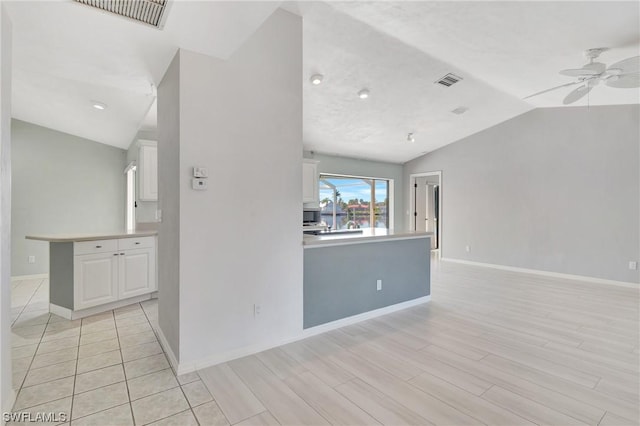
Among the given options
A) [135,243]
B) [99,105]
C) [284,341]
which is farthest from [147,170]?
[284,341]

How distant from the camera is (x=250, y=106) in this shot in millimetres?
2605

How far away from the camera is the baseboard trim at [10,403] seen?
1.76 m

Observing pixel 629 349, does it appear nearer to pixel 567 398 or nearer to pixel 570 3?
pixel 567 398

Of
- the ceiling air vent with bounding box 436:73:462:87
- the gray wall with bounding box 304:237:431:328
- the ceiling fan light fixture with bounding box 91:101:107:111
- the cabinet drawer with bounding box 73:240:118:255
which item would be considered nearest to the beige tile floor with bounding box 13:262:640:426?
the gray wall with bounding box 304:237:431:328

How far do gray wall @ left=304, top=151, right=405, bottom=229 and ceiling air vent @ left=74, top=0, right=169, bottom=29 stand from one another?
4.88m

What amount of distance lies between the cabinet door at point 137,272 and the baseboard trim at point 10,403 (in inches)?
73.9

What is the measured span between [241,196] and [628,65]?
3670mm

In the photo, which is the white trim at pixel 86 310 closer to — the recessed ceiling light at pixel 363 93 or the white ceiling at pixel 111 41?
the white ceiling at pixel 111 41

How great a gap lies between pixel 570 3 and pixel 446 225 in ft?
17.6

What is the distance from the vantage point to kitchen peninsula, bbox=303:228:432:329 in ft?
9.89

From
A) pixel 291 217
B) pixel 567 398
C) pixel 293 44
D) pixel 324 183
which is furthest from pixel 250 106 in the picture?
pixel 324 183

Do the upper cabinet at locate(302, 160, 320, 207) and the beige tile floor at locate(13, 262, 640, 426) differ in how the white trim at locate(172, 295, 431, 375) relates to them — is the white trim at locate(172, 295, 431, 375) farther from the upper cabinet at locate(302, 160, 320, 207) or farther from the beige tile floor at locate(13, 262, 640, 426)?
the upper cabinet at locate(302, 160, 320, 207)

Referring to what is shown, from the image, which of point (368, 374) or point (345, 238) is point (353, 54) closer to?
point (345, 238)

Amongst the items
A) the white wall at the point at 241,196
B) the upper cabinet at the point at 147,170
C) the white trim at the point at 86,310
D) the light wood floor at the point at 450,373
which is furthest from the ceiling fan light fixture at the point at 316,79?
the white trim at the point at 86,310
